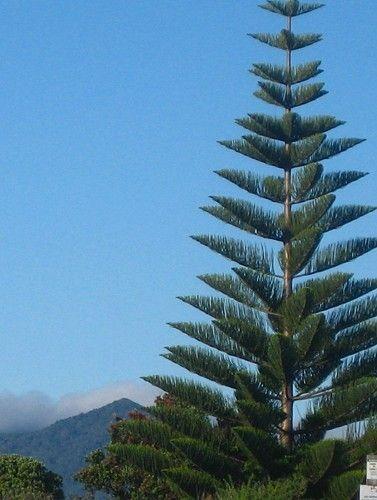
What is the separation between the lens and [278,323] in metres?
22.2

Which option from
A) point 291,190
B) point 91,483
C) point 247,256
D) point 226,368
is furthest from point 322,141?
point 91,483

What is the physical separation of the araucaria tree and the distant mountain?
15034 cm

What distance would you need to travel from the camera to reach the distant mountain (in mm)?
180750

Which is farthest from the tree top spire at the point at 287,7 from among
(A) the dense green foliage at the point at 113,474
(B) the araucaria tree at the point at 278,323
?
(A) the dense green foliage at the point at 113,474

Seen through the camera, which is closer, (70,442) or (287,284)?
(287,284)

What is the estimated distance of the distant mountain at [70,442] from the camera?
18075 cm

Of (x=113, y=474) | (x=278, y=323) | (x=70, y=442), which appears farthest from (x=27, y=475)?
(x=70, y=442)

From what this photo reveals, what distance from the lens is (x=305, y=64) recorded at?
78.6ft

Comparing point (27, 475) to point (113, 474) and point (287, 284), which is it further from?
point (287, 284)

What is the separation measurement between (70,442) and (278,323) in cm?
16981

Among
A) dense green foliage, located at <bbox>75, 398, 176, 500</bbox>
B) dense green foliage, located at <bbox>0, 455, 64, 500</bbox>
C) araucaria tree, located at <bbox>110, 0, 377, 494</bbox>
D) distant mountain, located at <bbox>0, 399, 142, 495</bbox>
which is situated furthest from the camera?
distant mountain, located at <bbox>0, 399, 142, 495</bbox>

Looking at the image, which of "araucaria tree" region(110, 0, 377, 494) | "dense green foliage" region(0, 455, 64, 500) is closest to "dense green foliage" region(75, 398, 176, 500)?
"dense green foliage" region(0, 455, 64, 500)

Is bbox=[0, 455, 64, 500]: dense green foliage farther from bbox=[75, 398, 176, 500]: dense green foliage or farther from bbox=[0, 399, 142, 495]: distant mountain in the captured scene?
bbox=[0, 399, 142, 495]: distant mountain

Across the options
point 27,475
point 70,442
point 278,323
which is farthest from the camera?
point 70,442
